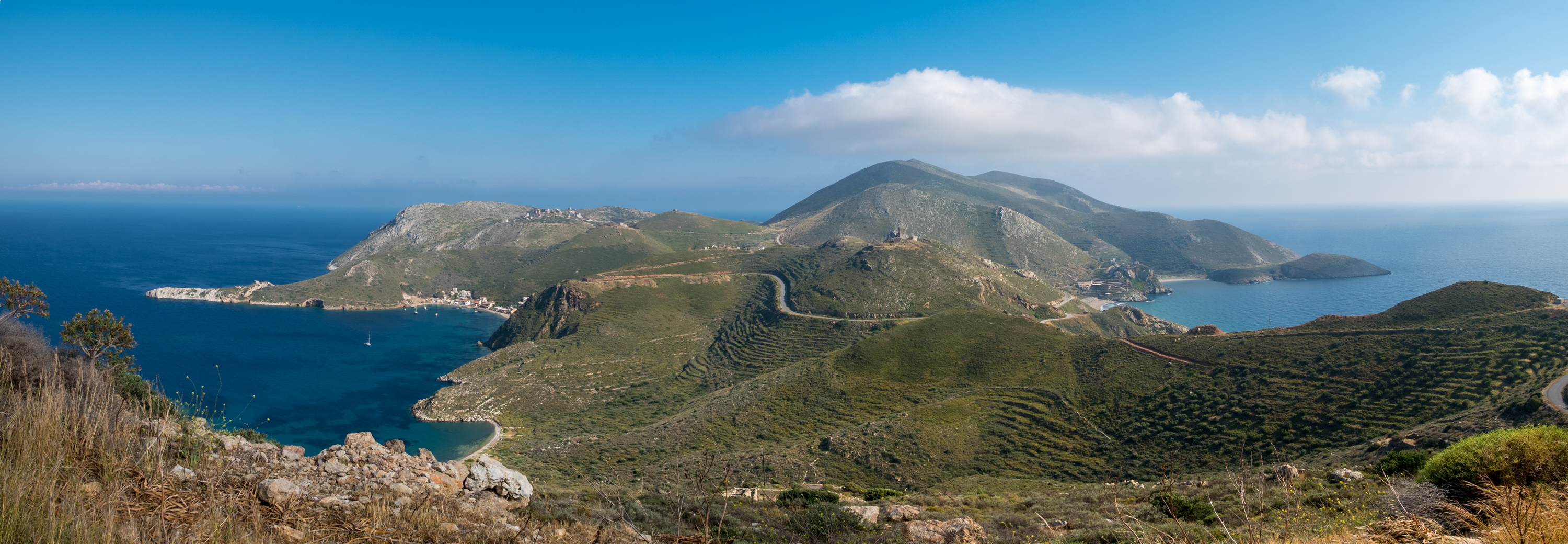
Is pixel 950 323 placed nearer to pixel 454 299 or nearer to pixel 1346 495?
pixel 1346 495

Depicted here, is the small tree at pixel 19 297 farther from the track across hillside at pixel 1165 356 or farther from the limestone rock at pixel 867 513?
the track across hillside at pixel 1165 356

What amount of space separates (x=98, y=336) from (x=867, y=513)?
27.2m

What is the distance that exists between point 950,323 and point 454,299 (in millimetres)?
102073

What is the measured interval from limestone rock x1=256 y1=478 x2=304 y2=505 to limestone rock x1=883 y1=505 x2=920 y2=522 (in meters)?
9.75

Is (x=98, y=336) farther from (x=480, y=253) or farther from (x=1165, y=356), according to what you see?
(x=480, y=253)

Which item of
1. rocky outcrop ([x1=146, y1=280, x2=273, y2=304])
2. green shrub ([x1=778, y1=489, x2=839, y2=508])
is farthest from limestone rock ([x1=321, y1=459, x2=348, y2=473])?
rocky outcrop ([x1=146, y1=280, x2=273, y2=304])

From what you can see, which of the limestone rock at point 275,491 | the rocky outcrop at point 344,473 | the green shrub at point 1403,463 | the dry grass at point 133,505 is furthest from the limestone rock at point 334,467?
the green shrub at point 1403,463

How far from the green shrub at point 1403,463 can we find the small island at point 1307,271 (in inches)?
6481

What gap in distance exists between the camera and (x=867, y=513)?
38.2ft

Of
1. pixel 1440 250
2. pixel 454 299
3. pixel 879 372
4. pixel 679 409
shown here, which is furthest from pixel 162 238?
pixel 1440 250

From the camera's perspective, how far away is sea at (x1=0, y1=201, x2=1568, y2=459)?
51.8 m

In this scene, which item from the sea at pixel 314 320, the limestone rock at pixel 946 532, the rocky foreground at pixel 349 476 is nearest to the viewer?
the rocky foreground at pixel 349 476

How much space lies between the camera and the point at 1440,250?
18725cm

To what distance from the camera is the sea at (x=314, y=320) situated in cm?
5184
